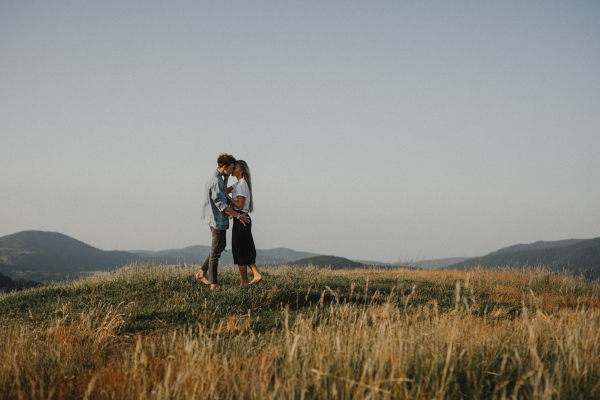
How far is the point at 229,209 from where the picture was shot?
23.8ft

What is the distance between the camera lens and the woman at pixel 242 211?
24.3 ft

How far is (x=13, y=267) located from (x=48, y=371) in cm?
25415

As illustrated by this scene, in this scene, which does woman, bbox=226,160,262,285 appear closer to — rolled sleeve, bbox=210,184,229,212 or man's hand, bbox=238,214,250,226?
man's hand, bbox=238,214,250,226

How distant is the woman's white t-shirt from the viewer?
7.37m

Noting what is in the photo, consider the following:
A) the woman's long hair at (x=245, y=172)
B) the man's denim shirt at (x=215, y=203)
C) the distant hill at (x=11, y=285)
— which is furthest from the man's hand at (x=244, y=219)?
the distant hill at (x=11, y=285)

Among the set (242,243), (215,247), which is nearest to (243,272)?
(242,243)

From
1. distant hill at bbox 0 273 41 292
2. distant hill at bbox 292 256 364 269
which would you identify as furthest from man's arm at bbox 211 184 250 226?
distant hill at bbox 292 256 364 269

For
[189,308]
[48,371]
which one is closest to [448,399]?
[48,371]

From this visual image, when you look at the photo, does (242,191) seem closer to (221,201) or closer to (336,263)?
(221,201)

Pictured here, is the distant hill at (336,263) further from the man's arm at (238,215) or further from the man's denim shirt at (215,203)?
the man's denim shirt at (215,203)

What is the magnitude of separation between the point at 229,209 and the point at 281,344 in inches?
161

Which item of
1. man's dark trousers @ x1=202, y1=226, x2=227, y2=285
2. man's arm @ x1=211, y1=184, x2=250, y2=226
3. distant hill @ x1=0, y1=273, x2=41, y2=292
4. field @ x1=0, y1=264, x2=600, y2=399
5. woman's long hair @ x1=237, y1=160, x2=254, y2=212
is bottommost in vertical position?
distant hill @ x1=0, y1=273, x2=41, y2=292

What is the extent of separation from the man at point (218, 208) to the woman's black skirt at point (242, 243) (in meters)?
0.21

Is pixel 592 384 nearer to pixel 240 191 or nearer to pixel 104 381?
pixel 104 381
